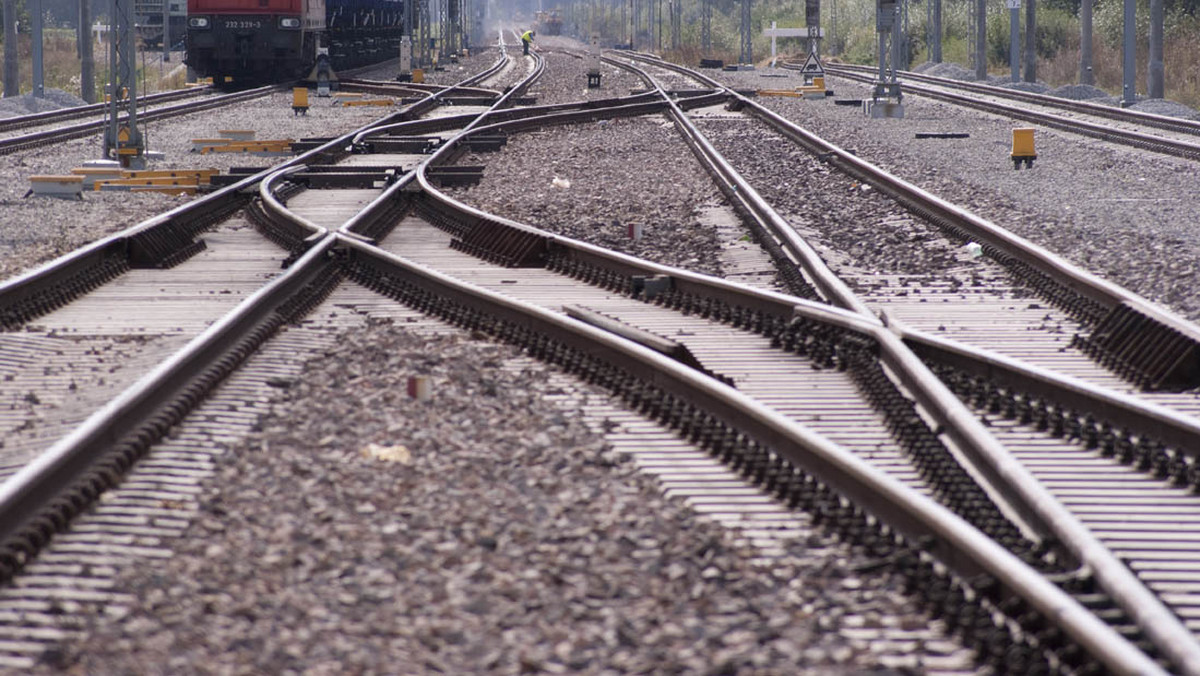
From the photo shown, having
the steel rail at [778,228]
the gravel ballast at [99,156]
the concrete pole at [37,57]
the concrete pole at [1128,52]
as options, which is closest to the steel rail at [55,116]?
the gravel ballast at [99,156]

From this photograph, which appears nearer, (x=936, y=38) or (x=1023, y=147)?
(x=1023, y=147)

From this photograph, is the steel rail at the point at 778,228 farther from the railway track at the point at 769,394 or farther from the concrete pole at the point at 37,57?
the concrete pole at the point at 37,57

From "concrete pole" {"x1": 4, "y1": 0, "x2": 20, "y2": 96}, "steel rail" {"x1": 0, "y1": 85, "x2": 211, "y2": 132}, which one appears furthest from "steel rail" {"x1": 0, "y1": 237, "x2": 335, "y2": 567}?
"concrete pole" {"x1": 4, "y1": 0, "x2": 20, "y2": 96}

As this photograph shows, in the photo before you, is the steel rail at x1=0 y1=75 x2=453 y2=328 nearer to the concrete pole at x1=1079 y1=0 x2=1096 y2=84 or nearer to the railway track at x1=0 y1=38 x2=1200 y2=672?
the railway track at x1=0 y1=38 x2=1200 y2=672

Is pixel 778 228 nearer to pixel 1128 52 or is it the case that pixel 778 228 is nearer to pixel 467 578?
pixel 467 578

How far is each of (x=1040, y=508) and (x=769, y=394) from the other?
6.85 feet

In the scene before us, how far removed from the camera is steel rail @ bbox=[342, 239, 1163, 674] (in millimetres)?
3488

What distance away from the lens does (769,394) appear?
6.48 metres

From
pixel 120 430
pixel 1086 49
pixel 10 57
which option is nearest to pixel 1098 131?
pixel 1086 49

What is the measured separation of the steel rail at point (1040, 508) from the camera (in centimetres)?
351

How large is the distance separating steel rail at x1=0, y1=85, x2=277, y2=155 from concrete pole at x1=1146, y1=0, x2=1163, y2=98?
58.8ft

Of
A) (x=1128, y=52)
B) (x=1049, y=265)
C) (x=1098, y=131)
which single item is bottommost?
(x=1049, y=265)

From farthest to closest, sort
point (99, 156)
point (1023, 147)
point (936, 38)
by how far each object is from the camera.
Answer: point (936, 38) < point (99, 156) < point (1023, 147)

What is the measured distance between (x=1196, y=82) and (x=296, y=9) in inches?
791
